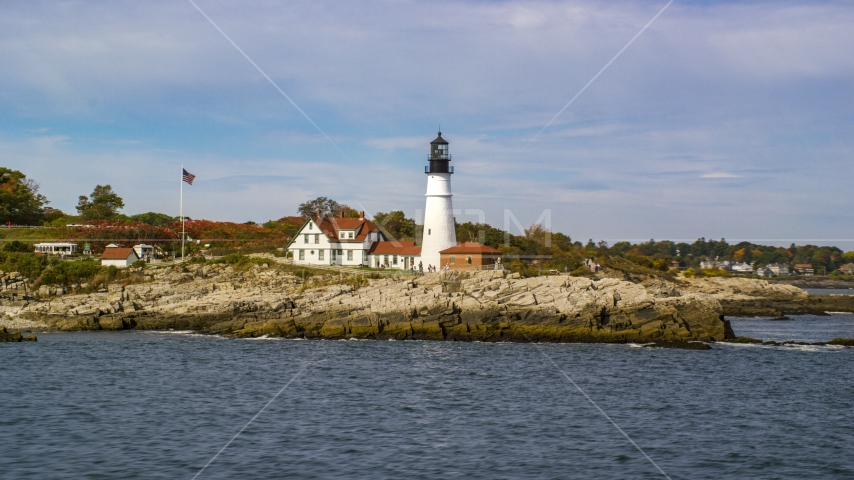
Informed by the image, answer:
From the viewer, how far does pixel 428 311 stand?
121 feet

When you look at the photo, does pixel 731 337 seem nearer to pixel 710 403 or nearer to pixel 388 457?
pixel 710 403

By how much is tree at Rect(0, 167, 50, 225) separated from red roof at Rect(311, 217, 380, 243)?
115 feet

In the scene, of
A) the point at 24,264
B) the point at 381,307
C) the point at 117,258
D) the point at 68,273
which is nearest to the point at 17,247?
the point at 24,264

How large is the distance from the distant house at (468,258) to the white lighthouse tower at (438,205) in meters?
0.76

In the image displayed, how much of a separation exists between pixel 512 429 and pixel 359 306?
20.1 metres

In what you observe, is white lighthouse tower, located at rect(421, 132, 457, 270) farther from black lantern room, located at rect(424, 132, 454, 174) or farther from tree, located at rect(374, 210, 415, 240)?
tree, located at rect(374, 210, 415, 240)

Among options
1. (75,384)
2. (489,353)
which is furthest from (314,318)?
(75,384)

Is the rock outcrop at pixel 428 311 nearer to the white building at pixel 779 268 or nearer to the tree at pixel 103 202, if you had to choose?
the tree at pixel 103 202

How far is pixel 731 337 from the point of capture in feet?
118

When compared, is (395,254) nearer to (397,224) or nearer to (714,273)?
(397,224)

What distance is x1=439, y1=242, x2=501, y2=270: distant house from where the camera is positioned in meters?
48.1

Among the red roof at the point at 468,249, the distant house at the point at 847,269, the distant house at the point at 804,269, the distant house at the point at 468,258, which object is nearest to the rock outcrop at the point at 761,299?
the distant house at the point at 468,258

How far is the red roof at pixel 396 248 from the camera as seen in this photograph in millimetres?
53719

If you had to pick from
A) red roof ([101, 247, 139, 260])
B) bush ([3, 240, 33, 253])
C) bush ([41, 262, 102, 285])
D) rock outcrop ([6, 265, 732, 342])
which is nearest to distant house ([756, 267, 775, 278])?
rock outcrop ([6, 265, 732, 342])
